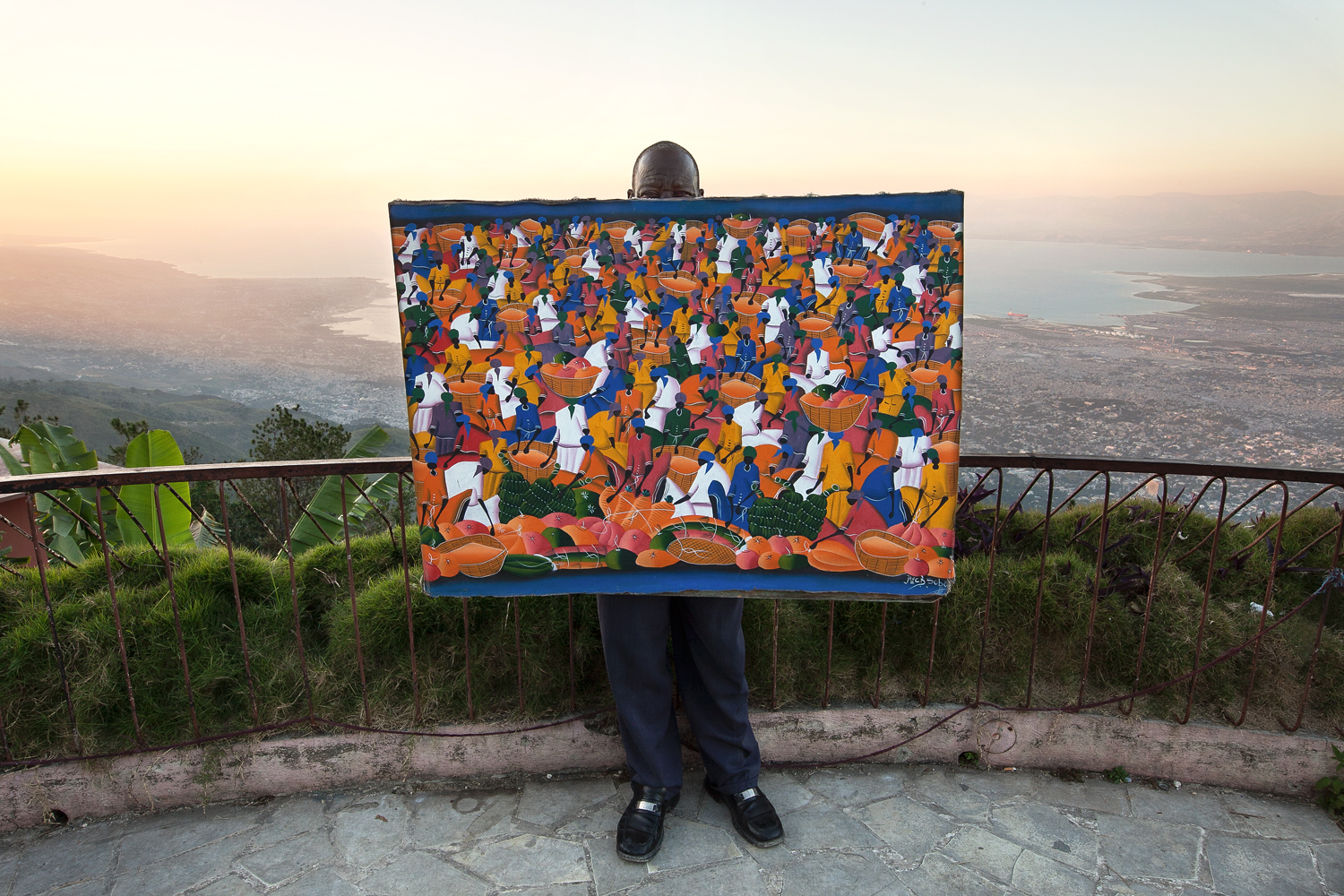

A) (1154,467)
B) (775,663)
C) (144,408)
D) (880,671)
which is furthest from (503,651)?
(144,408)

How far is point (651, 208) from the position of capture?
6.57ft

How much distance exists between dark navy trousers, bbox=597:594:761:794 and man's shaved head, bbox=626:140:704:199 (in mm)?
1305

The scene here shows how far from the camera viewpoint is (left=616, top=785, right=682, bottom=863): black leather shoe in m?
2.41

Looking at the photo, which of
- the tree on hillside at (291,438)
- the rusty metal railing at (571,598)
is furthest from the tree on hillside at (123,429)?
the rusty metal railing at (571,598)

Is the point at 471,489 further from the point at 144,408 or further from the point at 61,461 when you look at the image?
the point at 144,408

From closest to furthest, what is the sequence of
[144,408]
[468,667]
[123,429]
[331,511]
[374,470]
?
[374,470] → [468,667] → [331,511] → [123,429] → [144,408]

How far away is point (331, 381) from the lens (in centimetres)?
3081

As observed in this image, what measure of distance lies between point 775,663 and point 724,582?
3.24 ft

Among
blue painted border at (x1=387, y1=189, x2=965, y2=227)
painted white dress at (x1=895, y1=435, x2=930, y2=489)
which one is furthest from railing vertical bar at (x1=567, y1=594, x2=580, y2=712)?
blue painted border at (x1=387, y1=189, x2=965, y2=227)

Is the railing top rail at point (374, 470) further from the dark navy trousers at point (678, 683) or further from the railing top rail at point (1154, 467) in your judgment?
the dark navy trousers at point (678, 683)

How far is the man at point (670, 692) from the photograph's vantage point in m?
2.35

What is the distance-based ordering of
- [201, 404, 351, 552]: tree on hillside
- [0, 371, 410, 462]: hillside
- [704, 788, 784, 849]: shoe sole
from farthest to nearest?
1. [0, 371, 410, 462]: hillside
2. [201, 404, 351, 552]: tree on hillside
3. [704, 788, 784, 849]: shoe sole

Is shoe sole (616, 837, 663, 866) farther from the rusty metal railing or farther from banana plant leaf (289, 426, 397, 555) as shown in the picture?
banana plant leaf (289, 426, 397, 555)

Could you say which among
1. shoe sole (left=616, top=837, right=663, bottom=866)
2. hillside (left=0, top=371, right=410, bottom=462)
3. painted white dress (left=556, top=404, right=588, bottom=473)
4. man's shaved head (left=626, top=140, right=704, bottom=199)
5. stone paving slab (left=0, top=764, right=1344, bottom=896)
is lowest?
hillside (left=0, top=371, right=410, bottom=462)
